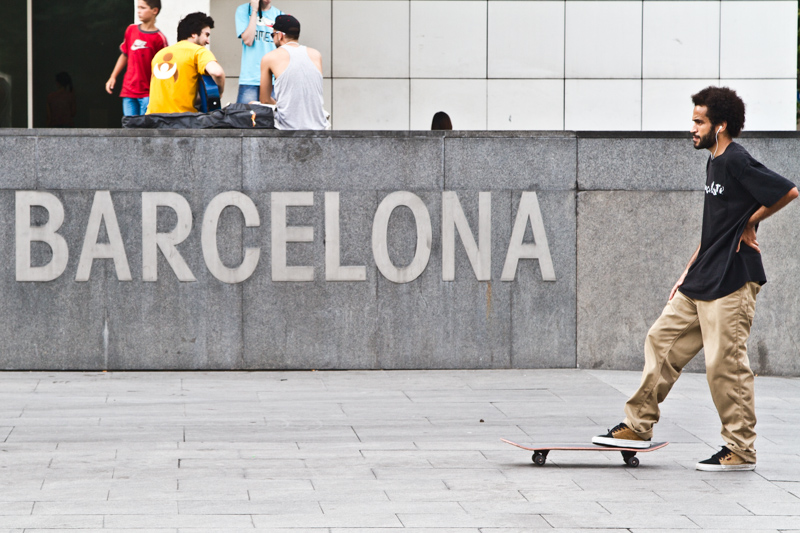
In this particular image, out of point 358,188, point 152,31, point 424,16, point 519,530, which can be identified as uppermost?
point 424,16

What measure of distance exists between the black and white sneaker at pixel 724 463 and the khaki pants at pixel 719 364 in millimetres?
30

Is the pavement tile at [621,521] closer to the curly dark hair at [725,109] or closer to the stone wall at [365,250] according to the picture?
the curly dark hair at [725,109]

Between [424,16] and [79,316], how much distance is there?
283 inches

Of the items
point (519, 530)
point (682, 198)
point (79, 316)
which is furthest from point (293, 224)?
point (519, 530)

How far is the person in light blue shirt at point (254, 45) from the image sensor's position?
1088cm

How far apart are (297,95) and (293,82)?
12cm

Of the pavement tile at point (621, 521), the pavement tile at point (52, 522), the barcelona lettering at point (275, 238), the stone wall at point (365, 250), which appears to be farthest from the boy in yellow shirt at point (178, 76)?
the pavement tile at point (621, 521)

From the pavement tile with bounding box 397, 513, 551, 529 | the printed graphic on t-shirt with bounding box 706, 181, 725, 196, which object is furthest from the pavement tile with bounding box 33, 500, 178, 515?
the printed graphic on t-shirt with bounding box 706, 181, 725, 196

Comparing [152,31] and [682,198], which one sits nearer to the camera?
[682,198]

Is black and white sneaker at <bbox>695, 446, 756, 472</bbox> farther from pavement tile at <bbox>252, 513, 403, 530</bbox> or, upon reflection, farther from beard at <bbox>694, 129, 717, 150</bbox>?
pavement tile at <bbox>252, 513, 403, 530</bbox>

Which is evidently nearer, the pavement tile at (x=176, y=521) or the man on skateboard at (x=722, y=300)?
the pavement tile at (x=176, y=521)

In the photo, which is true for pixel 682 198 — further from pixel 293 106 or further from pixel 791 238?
pixel 293 106

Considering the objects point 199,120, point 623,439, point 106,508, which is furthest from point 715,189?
point 199,120

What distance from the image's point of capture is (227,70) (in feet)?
46.8
